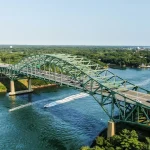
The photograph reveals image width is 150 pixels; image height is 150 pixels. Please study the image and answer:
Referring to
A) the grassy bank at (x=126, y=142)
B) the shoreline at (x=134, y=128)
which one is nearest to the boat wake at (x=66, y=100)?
the shoreline at (x=134, y=128)

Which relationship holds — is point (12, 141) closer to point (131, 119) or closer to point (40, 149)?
point (40, 149)

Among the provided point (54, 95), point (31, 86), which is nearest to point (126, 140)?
point (54, 95)

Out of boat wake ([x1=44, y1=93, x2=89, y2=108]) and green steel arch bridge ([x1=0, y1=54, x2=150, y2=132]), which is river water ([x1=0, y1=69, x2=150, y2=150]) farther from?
green steel arch bridge ([x1=0, y1=54, x2=150, y2=132])

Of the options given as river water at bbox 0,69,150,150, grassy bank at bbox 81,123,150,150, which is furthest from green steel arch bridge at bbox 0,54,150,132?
river water at bbox 0,69,150,150

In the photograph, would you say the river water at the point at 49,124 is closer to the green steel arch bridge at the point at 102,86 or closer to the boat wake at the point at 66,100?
the boat wake at the point at 66,100

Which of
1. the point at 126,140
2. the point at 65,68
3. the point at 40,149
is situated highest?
the point at 65,68

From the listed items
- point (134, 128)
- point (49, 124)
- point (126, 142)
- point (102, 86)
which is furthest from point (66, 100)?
point (126, 142)
